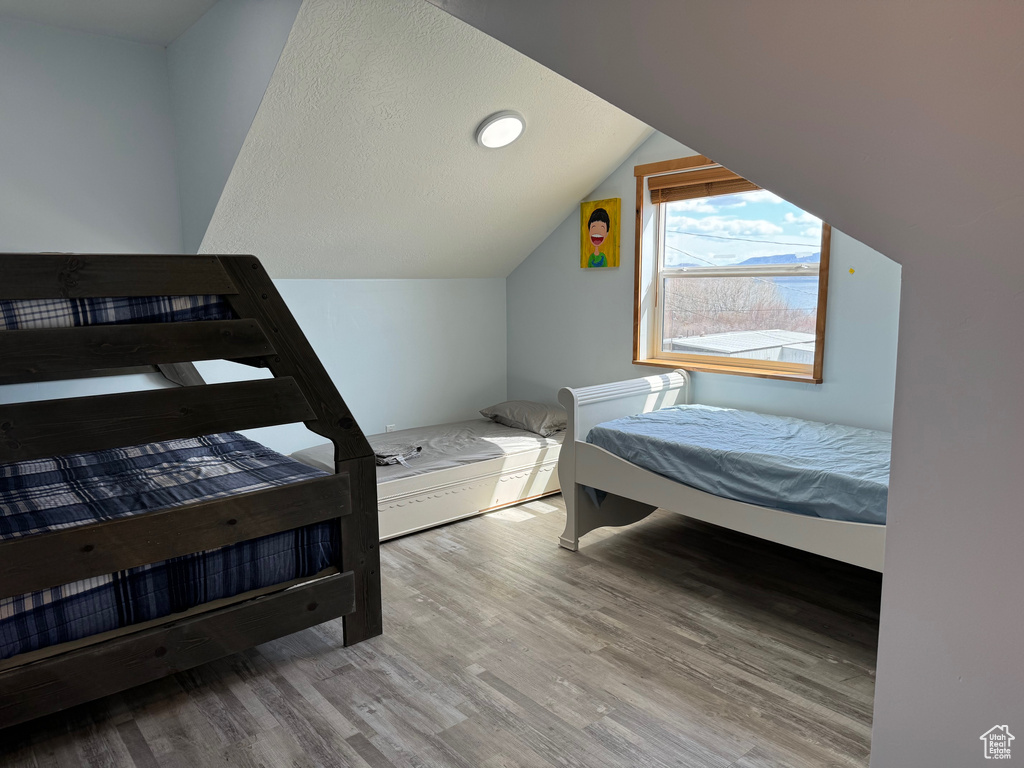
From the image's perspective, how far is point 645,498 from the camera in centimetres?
291

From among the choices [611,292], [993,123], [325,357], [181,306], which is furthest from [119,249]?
[993,123]

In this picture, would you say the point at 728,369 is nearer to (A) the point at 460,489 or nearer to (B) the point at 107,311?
(A) the point at 460,489

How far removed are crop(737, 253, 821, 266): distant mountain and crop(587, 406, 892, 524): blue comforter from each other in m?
0.75

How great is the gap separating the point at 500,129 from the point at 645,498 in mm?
1833

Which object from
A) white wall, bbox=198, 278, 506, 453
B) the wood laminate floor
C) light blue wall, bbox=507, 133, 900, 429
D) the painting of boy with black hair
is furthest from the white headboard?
white wall, bbox=198, 278, 506, 453

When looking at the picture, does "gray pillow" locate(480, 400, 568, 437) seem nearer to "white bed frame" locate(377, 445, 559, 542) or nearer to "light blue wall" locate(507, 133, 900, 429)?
"white bed frame" locate(377, 445, 559, 542)

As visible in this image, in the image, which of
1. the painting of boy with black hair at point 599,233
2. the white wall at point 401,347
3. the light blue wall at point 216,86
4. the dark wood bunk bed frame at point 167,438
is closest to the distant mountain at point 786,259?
the painting of boy with black hair at point 599,233

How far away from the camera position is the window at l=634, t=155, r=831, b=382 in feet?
10.9

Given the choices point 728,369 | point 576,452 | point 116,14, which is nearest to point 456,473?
point 576,452

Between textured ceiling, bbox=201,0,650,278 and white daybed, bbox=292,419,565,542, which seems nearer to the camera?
textured ceiling, bbox=201,0,650,278

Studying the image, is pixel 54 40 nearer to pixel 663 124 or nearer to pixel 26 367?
pixel 26 367

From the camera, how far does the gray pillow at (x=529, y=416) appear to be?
4121 millimetres

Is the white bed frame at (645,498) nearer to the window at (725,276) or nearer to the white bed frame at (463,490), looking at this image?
the window at (725,276)

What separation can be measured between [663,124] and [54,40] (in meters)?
3.09
